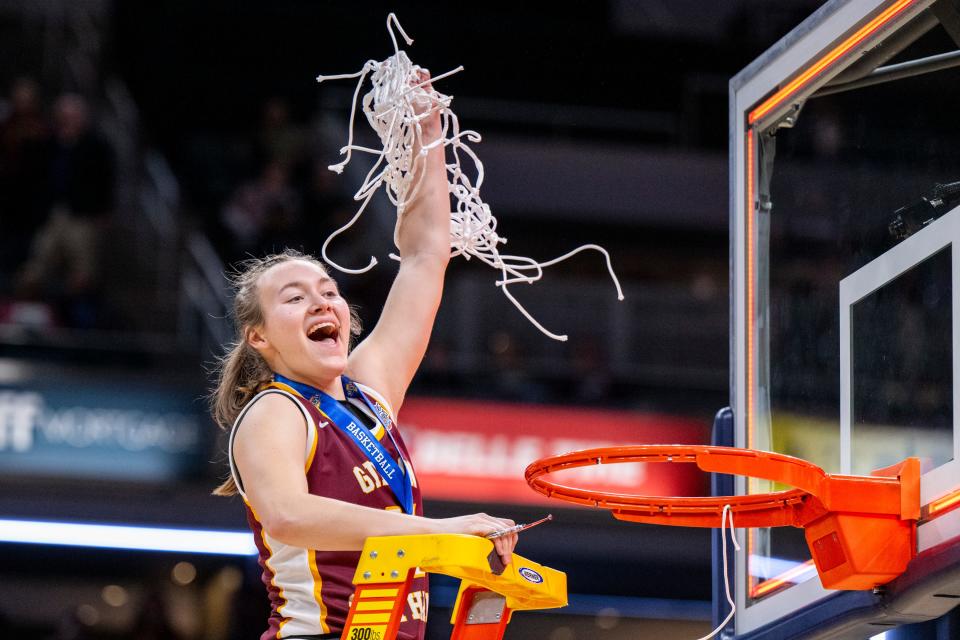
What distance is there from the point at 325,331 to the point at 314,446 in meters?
0.31

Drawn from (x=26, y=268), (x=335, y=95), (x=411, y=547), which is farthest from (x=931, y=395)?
(x=335, y=95)

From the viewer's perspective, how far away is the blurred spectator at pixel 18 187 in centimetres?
851

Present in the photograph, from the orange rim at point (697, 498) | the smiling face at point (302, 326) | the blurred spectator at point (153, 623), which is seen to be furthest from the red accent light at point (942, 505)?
the blurred spectator at point (153, 623)

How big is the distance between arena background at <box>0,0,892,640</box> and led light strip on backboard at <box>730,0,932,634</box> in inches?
168

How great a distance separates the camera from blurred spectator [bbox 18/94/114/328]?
26.9 feet

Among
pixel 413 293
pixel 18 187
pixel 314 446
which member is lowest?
pixel 314 446

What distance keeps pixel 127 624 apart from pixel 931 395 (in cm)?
696

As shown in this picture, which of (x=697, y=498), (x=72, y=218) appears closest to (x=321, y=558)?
(x=697, y=498)

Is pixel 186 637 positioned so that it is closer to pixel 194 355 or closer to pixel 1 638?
pixel 1 638

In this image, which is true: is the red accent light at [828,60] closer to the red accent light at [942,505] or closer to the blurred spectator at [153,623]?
the red accent light at [942,505]

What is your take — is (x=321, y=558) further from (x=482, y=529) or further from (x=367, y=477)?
(x=482, y=529)

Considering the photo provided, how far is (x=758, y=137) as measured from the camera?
12.1 ft

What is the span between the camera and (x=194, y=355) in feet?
25.6

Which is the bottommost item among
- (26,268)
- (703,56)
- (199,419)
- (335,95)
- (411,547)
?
(411,547)
